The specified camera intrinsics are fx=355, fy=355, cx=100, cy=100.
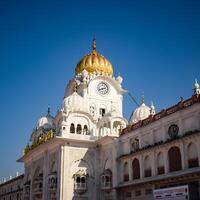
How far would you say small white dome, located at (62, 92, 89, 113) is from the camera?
3228cm

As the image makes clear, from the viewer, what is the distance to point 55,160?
30.9m

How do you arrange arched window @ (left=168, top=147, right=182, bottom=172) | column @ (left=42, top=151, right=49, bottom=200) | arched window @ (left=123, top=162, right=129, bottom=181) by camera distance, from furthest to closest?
column @ (left=42, top=151, right=49, bottom=200), arched window @ (left=123, top=162, right=129, bottom=181), arched window @ (left=168, top=147, right=182, bottom=172)

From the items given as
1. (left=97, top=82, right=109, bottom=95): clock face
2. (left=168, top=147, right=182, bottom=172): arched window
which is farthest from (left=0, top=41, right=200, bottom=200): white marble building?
(left=97, top=82, right=109, bottom=95): clock face

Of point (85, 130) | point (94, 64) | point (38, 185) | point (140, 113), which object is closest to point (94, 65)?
point (94, 64)

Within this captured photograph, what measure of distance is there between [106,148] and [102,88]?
995 centimetres

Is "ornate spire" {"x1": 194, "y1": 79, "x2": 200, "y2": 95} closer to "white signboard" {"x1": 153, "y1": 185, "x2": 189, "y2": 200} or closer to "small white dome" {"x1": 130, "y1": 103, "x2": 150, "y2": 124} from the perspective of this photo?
"white signboard" {"x1": 153, "y1": 185, "x2": 189, "y2": 200}

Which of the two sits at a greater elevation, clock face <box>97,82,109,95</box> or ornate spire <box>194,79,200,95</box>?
clock face <box>97,82,109,95</box>

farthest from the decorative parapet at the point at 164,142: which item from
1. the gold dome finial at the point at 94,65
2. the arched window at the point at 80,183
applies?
the gold dome finial at the point at 94,65

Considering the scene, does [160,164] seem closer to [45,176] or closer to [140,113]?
[140,113]

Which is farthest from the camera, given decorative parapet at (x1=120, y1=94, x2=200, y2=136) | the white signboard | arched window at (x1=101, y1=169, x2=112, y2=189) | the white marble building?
arched window at (x1=101, y1=169, x2=112, y2=189)

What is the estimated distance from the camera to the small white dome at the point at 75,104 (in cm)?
3228

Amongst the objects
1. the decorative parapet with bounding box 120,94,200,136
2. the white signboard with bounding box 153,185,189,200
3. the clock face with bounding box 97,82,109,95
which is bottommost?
the white signboard with bounding box 153,185,189,200

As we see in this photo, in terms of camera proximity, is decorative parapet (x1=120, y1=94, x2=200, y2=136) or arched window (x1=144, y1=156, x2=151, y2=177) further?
arched window (x1=144, y1=156, x2=151, y2=177)

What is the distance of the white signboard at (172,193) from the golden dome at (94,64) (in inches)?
792
